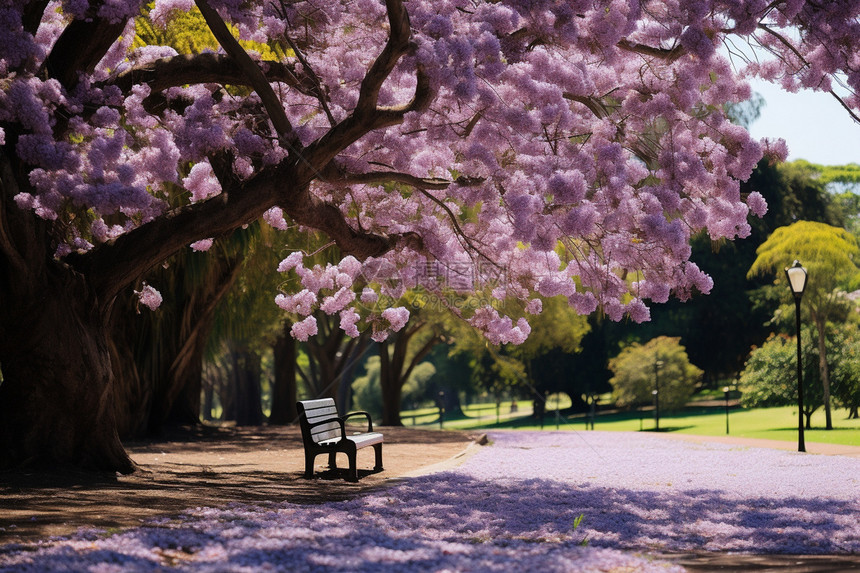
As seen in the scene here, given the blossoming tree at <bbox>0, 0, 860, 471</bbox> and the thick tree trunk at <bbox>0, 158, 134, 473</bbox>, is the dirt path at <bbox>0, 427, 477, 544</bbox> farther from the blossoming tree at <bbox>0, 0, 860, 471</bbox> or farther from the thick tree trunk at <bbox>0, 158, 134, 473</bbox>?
the blossoming tree at <bbox>0, 0, 860, 471</bbox>

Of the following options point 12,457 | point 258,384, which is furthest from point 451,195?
point 258,384

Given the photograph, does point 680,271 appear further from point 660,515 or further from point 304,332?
point 304,332

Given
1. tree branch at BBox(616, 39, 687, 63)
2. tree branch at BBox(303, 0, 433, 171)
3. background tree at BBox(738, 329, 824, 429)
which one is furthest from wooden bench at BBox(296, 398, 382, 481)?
background tree at BBox(738, 329, 824, 429)

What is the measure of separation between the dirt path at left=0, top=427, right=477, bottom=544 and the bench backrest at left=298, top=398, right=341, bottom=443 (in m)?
0.48

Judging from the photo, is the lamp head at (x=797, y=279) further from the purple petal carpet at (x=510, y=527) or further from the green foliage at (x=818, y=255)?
the green foliage at (x=818, y=255)

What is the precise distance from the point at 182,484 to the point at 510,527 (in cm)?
402

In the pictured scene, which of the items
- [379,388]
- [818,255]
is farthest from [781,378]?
[379,388]

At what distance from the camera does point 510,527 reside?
747cm

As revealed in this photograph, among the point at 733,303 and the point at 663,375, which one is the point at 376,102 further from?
the point at 733,303

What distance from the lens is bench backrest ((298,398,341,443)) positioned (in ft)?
34.6

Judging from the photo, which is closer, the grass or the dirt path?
the dirt path

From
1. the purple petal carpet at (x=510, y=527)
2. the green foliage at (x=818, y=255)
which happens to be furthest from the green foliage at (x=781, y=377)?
the purple petal carpet at (x=510, y=527)

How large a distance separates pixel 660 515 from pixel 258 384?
30.6 m

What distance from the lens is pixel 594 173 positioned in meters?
9.69
